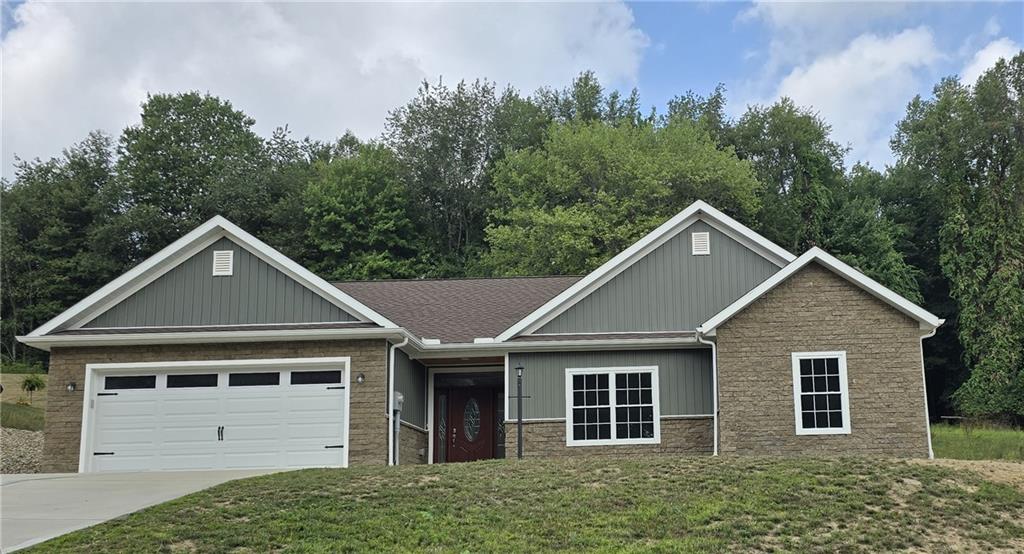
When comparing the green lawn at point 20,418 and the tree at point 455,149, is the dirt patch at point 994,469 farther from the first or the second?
the tree at point 455,149

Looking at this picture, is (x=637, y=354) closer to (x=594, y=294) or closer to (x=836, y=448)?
(x=594, y=294)

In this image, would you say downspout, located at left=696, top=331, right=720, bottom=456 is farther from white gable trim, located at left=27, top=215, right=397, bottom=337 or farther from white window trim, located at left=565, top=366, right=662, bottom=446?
white gable trim, located at left=27, top=215, right=397, bottom=337

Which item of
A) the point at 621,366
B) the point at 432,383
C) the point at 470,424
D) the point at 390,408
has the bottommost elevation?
the point at 470,424

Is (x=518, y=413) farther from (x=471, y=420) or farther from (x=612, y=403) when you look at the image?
(x=471, y=420)

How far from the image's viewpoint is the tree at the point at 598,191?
1521 inches

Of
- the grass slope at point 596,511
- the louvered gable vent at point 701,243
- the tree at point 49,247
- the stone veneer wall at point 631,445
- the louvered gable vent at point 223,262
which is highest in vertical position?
the tree at point 49,247

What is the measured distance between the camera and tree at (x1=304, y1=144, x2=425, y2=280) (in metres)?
41.1

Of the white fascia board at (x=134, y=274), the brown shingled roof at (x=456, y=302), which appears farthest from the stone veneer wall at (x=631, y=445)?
the white fascia board at (x=134, y=274)

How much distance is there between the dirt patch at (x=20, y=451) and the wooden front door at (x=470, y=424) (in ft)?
28.8

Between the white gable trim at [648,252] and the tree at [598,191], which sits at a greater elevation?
the tree at [598,191]

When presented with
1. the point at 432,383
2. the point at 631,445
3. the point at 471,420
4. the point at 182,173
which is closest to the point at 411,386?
the point at 432,383

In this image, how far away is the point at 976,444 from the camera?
2502 cm

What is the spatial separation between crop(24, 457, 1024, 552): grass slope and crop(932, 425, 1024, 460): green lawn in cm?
962

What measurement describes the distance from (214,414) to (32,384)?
1609 cm
